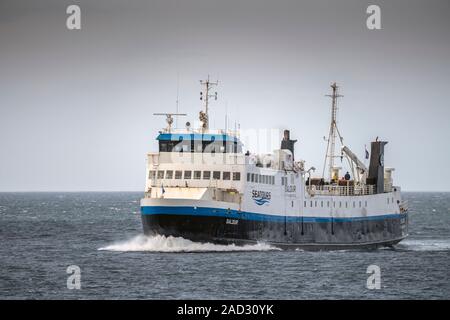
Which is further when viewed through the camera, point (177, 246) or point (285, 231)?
point (285, 231)

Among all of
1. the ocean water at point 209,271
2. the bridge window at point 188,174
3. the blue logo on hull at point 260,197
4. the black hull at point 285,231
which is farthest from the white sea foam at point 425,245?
the bridge window at point 188,174

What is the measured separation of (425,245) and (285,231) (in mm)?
18003

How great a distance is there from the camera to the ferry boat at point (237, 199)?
204 feet

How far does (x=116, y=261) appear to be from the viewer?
202 ft

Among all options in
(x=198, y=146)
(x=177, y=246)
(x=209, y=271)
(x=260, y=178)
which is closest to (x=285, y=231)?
(x=260, y=178)

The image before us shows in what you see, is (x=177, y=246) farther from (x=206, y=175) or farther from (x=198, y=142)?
(x=198, y=142)

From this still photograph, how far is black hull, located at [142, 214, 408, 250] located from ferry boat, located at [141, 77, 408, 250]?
6 cm

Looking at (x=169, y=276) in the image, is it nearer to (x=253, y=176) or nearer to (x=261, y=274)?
(x=261, y=274)

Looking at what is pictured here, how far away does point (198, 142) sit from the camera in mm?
65000

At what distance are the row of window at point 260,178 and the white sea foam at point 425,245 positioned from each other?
52.3 ft
